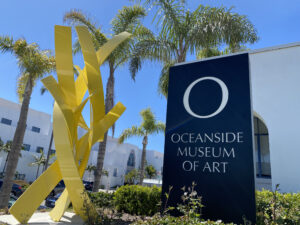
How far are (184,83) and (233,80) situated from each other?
1.32 meters

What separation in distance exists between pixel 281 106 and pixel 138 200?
327 inches

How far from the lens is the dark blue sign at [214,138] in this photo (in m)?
5.30

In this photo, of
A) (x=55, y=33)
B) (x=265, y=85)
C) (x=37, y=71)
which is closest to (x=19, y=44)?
(x=37, y=71)

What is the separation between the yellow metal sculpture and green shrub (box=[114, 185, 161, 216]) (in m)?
1.89

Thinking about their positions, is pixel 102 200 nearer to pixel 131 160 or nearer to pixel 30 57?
pixel 30 57

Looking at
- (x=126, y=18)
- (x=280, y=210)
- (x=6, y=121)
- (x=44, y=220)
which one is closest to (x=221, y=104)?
(x=280, y=210)

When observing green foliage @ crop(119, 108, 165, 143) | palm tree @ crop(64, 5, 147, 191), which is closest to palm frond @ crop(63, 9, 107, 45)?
palm tree @ crop(64, 5, 147, 191)

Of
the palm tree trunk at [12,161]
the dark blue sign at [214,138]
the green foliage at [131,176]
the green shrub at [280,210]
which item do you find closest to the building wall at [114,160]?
the green foliage at [131,176]

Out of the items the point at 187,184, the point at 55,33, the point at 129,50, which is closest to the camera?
the point at 187,184

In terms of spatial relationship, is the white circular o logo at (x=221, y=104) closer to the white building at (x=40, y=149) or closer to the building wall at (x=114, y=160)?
the white building at (x=40, y=149)

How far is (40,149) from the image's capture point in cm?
3903

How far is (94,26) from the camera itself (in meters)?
12.0

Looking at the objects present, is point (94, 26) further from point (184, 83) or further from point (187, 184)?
point (187, 184)

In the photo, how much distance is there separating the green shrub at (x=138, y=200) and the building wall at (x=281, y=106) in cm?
633
